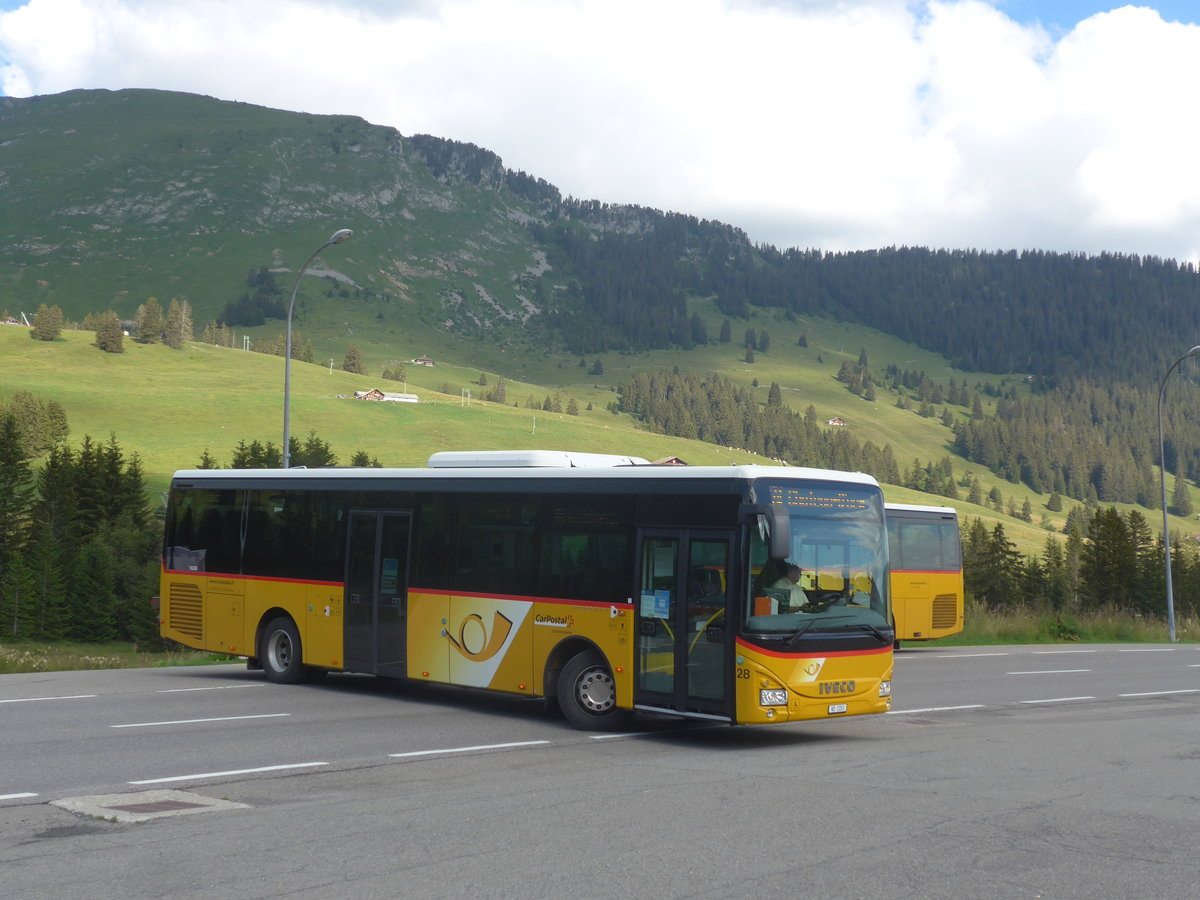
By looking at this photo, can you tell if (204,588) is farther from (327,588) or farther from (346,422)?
(346,422)

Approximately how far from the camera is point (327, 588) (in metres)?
17.2

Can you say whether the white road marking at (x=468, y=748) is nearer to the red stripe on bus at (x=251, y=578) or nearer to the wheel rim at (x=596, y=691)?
the wheel rim at (x=596, y=691)

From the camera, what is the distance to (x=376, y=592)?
1648 cm

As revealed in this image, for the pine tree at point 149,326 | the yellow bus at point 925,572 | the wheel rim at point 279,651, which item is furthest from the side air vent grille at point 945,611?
the pine tree at point 149,326

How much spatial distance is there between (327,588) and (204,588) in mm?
3325

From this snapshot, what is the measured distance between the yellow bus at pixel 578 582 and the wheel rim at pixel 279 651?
30mm

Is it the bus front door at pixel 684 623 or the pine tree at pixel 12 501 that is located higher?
the pine tree at pixel 12 501

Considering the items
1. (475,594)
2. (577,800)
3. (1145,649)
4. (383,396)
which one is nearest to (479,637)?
(475,594)

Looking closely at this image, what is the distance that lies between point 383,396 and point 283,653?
142 metres

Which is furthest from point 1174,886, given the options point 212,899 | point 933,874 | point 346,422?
point 346,422

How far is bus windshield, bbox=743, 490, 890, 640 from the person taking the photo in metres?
12.5

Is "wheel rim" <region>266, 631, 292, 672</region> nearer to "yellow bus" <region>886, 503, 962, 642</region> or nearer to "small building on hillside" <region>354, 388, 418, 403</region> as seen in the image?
"yellow bus" <region>886, 503, 962, 642</region>

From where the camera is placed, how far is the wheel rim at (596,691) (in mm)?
13711

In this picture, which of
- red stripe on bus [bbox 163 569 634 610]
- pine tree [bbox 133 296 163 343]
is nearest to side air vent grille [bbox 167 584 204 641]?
red stripe on bus [bbox 163 569 634 610]
